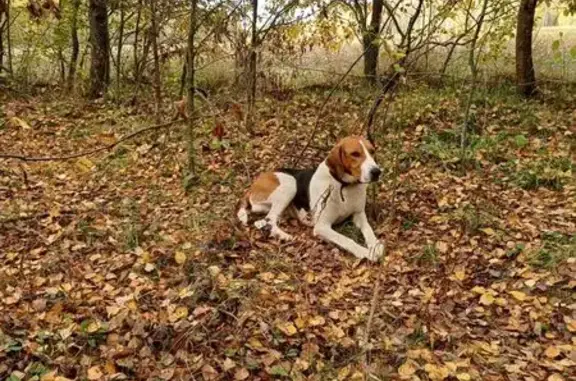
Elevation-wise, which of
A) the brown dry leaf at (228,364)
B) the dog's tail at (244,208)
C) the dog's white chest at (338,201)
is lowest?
the brown dry leaf at (228,364)

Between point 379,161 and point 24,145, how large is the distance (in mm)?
5643

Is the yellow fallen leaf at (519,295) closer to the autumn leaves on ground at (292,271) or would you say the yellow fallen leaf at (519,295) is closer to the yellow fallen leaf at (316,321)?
the autumn leaves on ground at (292,271)

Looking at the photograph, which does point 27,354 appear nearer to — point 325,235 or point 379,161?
point 325,235

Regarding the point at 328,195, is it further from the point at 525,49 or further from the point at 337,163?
the point at 525,49

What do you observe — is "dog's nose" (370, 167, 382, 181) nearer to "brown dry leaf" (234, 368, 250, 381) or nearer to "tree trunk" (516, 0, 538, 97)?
"brown dry leaf" (234, 368, 250, 381)

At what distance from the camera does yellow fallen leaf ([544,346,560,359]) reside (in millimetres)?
3791

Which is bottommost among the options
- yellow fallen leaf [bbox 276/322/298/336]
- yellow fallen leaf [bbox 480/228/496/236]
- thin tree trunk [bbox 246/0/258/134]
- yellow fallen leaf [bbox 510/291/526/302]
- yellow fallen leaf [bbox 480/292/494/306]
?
yellow fallen leaf [bbox 276/322/298/336]

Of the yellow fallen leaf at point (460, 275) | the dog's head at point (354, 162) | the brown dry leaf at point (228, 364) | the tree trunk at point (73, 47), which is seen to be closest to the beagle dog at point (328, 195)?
the dog's head at point (354, 162)

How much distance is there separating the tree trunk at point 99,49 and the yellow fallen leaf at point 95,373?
8982 millimetres

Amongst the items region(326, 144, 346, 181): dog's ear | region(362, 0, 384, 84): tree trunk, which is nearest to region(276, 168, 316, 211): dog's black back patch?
region(326, 144, 346, 181): dog's ear

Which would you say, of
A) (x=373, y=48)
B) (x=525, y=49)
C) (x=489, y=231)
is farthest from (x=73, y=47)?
(x=489, y=231)

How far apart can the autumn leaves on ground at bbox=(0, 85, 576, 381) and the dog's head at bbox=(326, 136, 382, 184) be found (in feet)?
1.28

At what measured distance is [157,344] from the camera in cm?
399

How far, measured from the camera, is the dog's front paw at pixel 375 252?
5203mm
